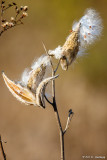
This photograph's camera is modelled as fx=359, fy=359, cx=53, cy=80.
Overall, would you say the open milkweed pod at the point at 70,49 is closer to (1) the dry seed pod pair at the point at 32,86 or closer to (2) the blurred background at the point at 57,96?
(1) the dry seed pod pair at the point at 32,86

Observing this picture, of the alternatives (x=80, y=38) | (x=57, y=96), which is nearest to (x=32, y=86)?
(x=80, y=38)

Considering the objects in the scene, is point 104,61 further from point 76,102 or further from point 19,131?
point 19,131

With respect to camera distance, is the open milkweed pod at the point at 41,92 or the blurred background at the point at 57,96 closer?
the open milkweed pod at the point at 41,92

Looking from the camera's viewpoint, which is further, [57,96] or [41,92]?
[57,96]

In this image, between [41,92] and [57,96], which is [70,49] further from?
[57,96]

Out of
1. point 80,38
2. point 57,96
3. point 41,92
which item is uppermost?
point 57,96

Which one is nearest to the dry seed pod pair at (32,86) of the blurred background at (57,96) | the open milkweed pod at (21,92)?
the open milkweed pod at (21,92)
